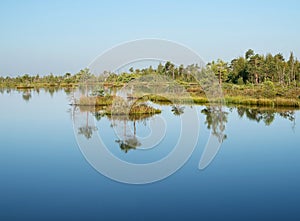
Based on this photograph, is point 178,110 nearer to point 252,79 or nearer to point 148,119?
point 148,119

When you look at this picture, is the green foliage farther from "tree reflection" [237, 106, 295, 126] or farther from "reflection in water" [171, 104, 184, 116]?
"reflection in water" [171, 104, 184, 116]

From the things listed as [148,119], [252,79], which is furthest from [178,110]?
[252,79]

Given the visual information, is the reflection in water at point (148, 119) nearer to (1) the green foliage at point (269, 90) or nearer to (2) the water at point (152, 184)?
(2) the water at point (152, 184)

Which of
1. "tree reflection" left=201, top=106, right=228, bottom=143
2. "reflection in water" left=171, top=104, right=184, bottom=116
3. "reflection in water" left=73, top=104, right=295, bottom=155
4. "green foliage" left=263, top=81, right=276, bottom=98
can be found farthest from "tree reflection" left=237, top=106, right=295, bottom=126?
"green foliage" left=263, top=81, right=276, bottom=98

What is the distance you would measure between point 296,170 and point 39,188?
3.83 meters

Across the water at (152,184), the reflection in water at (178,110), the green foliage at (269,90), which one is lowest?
the water at (152,184)

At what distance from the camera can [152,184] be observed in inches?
189

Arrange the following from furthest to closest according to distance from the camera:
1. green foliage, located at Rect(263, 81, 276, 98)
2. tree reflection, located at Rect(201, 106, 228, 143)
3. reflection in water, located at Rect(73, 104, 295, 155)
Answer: green foliage, located at Rect(263, 81, 276, 98)
tree reflection, located at Rect(201, 106, 228, 143)
reflection in water, located at Rect(73, 104, 295, 155)

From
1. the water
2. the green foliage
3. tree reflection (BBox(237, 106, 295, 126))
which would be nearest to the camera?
the water

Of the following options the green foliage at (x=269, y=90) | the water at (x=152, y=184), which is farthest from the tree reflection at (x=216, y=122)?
the green foliage at (x=269, y=90)

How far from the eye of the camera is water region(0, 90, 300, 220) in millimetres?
3865

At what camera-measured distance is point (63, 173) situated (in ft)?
17.2

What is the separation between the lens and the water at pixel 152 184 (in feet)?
12.7

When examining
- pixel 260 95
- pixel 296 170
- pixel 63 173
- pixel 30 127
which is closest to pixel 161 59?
pixel 63 173
